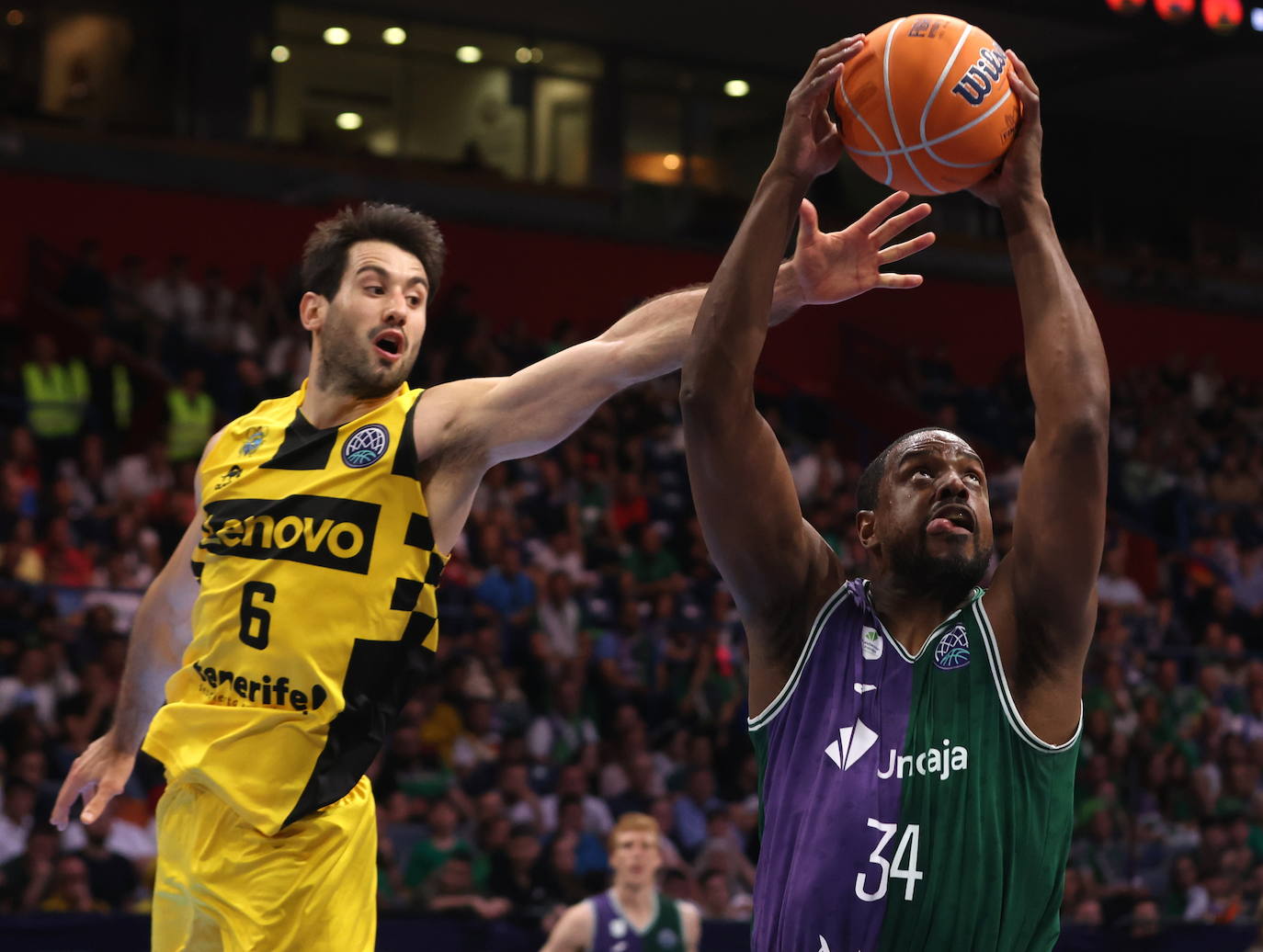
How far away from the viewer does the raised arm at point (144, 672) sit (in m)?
4.62

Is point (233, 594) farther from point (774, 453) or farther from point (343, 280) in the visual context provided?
point (774, 453)

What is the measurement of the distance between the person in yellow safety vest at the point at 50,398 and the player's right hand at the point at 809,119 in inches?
407

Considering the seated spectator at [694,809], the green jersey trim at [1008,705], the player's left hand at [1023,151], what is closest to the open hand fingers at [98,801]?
the green jersey trim at [1008,705]

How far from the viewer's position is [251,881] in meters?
3.94

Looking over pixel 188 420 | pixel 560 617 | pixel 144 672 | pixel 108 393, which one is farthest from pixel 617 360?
pixel 108 393

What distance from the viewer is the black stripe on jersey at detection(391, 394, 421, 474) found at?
416cm

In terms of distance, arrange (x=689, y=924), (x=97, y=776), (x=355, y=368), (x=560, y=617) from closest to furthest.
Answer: (x=355, y=368) → (x=97, y=776) → (x=689, y=924) → (x=560, y=617)

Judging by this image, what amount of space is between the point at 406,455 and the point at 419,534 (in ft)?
0.67

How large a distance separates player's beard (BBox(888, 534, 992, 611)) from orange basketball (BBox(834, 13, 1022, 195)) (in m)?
0.79

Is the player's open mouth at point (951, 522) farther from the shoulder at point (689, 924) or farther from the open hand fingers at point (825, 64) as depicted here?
the shoulder at point (689, 924)

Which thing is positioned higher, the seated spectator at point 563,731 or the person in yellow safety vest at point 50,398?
the person in yellow safety vest at point 50,398

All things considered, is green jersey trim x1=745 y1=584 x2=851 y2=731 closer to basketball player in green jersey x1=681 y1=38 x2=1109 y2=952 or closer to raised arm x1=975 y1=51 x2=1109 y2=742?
basketball player in green jersey x1=681 y1=38 x2=1109 y2=952

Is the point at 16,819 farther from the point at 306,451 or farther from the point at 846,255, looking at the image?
the point at 846,255

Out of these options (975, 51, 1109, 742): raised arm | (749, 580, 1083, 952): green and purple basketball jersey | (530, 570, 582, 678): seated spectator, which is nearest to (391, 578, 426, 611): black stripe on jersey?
(749, 580, 1083, 952): green and purple basketball jersey
